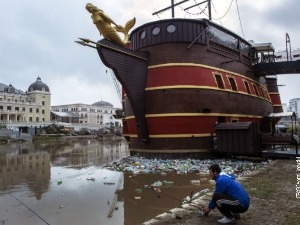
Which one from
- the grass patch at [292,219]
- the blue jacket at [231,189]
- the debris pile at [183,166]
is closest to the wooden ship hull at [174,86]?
the debris pile at [183,166]

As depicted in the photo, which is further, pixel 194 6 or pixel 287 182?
pixel 194 6

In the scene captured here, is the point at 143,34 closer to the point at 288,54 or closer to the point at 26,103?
the point at 288,54

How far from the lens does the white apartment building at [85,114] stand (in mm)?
88688

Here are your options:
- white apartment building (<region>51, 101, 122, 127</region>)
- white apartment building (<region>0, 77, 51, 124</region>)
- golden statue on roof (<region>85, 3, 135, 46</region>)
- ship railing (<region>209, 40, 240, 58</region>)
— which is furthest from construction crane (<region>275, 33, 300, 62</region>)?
white apartment building (<region>51, 101, 122, 127</region>)

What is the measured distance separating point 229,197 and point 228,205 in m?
0.14

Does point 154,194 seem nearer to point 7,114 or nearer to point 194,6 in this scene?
point 194,6

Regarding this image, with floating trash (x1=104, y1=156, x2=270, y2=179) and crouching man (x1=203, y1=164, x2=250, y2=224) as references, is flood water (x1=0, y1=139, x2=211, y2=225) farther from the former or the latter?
crouching man (x1=203, y1=164, x2=250, y2=224)

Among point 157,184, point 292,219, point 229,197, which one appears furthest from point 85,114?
point 229,197

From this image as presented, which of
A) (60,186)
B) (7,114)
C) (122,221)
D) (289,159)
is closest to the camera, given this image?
(122,221)

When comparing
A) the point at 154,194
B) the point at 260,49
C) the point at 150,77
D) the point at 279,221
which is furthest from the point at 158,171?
the point at 260,49

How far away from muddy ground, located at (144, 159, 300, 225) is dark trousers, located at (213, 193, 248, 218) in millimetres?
310

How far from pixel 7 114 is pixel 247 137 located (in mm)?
63636

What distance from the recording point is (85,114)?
9338 cm

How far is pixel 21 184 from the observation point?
1082 centimetres
